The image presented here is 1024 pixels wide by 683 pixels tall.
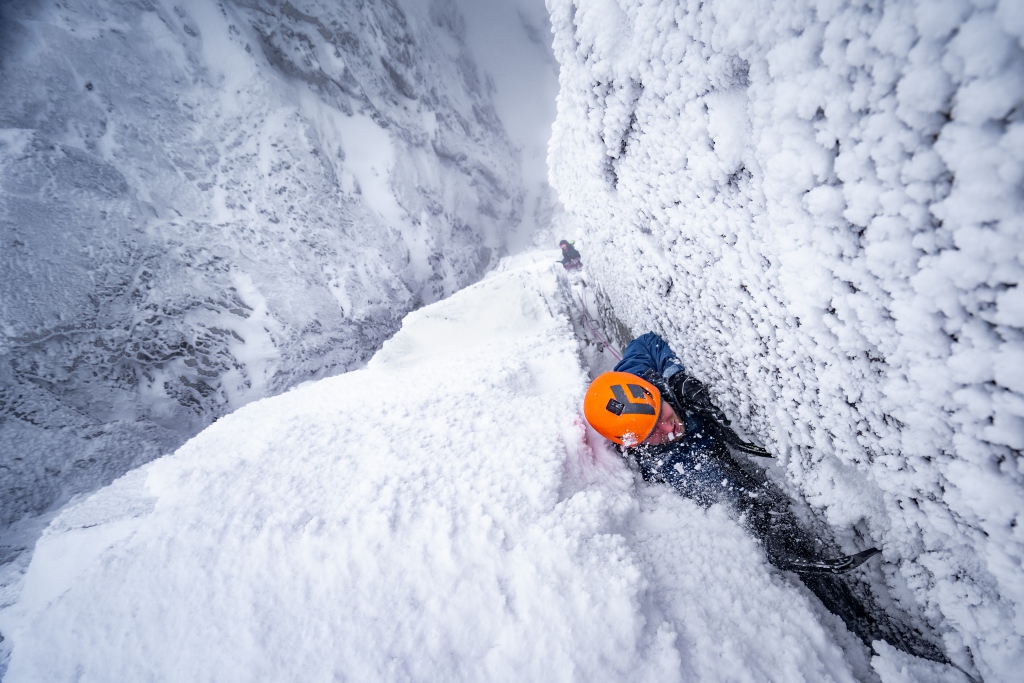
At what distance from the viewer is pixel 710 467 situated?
1575 mm

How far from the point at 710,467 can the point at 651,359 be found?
75cm

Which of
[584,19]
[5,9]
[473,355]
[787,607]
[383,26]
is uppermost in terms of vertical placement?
[383,26]

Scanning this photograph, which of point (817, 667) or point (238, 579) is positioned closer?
point (817, 667)

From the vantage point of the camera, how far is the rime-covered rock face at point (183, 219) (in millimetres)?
4074

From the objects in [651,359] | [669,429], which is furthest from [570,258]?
[669,429]

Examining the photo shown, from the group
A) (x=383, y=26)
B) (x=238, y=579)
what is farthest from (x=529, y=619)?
(x=383, y=26)

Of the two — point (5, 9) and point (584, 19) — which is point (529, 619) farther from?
point (5, 9)

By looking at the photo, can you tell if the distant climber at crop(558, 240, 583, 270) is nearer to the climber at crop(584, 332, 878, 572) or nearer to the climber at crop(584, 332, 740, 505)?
the climber at crop(584, 332, 878, 572)

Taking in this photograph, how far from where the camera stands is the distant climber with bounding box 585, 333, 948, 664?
1.16m

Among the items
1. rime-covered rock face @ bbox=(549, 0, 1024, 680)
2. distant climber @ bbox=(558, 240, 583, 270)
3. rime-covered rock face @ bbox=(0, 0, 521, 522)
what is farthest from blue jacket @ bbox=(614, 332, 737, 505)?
rime-covered rock face @ bbox=(0, 0, 521, 522)

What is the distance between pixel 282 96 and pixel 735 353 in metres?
7.78

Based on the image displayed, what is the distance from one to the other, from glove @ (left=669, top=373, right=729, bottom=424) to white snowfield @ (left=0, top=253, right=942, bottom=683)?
0.53 metres

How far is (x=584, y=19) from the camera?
144 cm

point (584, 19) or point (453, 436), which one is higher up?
point (584, 19)
